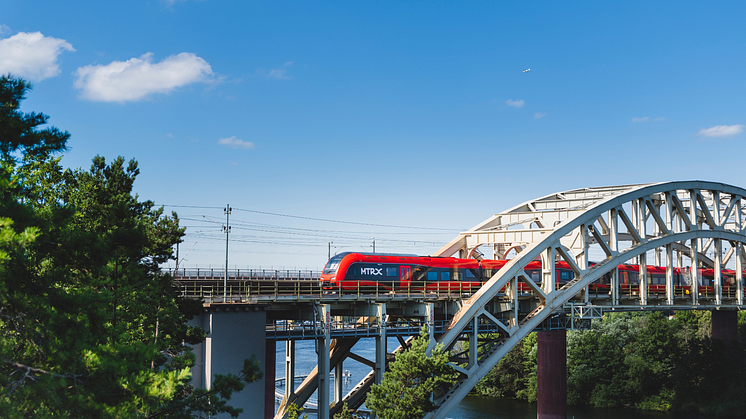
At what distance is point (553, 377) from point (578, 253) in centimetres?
1304

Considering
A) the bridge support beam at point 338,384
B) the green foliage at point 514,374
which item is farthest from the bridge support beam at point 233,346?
the green foliage at point 514,374

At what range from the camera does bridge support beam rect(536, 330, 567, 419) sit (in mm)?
51031

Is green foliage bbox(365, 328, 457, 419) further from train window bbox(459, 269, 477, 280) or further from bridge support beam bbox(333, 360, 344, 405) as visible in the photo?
train window bbox(459, 269, 477, 280)

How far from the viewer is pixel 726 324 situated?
2635 inches

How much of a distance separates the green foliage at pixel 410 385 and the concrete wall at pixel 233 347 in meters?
6.22

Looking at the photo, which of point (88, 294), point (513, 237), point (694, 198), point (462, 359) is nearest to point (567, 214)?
point (513, 237)

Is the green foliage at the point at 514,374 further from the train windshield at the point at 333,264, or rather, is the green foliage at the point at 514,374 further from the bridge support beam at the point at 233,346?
the bridge support beam at the point at 233,346

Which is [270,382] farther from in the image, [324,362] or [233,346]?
[233,346]

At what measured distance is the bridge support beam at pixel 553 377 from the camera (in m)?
51.0

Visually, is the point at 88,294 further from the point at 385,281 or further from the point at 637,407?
the point at 637,407

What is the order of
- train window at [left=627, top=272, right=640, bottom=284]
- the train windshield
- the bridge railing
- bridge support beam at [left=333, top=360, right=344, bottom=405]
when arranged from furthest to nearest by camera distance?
train window at [left=627, top=272, right=640, bottom=284]
the train windshield
bridge support beam at [left=333, top=360, right=344, bottom=405]
the bridge railing

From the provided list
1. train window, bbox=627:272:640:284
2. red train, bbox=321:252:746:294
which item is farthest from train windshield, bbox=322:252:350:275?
train window, bbox=627:272:640:284

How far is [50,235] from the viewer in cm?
1527

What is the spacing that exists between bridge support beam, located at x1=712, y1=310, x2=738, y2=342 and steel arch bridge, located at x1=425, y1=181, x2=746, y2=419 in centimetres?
718
